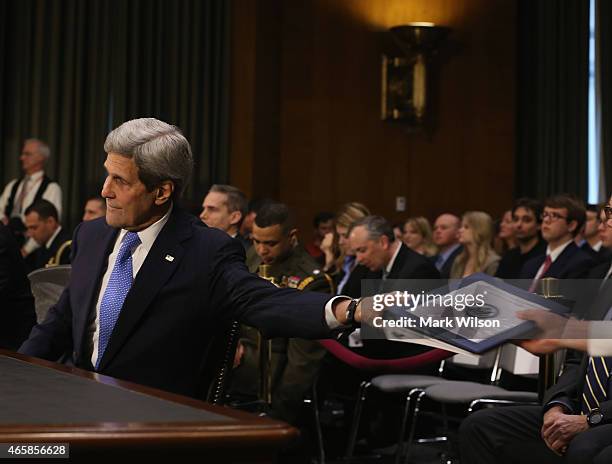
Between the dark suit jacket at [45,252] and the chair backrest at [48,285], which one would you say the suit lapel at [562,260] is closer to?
the chair backrest at [48,285]

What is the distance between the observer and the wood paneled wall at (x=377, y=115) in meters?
11.1

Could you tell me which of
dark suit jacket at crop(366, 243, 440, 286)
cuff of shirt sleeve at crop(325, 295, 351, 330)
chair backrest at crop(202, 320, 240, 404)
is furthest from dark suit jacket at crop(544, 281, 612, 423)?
dark suit jacket at crop(366, 243, 440, 286)

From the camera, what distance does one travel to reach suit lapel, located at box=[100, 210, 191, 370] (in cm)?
294

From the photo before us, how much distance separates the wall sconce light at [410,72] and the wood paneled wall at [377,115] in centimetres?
18

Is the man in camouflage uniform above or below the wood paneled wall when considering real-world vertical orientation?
below

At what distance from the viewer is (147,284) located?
2.96 meters

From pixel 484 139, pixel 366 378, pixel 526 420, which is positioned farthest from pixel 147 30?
pixel 526 420

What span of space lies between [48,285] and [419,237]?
467 centimetres

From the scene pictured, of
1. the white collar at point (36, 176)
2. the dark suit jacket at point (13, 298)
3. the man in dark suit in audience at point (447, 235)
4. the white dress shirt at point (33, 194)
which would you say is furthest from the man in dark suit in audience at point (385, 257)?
the white collar at point (36, 176)

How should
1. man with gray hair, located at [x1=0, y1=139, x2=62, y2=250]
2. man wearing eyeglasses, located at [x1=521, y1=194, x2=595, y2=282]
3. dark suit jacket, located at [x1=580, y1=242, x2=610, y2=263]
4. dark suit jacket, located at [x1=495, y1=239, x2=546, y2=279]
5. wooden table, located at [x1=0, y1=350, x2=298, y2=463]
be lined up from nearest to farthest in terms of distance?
wooden table, located at [x1=0, y1=350, x2=298, y2=463], man wearing eyeglasses, located at [x1=521, y1=194, x2=595, y2=282], dark suit jacket, located at [x1=580, y1=242, x2=610, y2=263], dark suit jacket, located at [x1=495, y1=239, x2=546, y2=279], man with gray hair, located at [x1=0, y1=139, x2=62, y2=250]

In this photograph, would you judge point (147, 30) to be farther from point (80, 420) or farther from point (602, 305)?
point (80, 420)

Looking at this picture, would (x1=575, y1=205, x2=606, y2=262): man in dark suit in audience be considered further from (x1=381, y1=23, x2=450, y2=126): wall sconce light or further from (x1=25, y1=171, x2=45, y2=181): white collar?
(x1=25, y1=171, x2=45, y2=181): white collar

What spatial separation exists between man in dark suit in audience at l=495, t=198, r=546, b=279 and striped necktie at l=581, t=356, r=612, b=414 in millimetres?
3473

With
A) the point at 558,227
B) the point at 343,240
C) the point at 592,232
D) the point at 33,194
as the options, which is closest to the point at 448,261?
the point at 592,232
